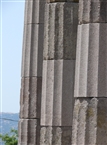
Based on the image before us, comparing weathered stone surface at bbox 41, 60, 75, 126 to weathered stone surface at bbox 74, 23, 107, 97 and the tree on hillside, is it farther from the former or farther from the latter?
the tree on hillside

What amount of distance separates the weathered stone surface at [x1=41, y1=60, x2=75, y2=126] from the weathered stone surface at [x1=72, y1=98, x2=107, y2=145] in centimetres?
739

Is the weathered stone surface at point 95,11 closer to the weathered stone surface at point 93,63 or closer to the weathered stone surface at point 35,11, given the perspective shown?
the weathered stone surface at point 93,63

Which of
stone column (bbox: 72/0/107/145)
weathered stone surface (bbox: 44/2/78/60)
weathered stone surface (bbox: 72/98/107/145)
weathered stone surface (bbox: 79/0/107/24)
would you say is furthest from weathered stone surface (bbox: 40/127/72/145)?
weathered stone surface (bbox: 79/0/107/24)

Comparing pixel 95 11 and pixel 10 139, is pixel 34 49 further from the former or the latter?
pixel 10 139

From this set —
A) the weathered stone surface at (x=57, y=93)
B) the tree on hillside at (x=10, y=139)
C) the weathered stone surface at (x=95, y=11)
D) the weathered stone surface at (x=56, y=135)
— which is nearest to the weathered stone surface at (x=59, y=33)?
the weathered stone surface at (x=57, y=93)

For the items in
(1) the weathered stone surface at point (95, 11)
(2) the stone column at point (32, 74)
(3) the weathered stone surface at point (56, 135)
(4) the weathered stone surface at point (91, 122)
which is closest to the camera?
(4) the weathered stone surface at point (91, 122)

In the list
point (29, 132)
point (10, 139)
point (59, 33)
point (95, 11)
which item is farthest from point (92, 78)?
point (10, 139)

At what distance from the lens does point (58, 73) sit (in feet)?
98.1

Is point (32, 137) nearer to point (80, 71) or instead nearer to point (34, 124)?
point (34, 124)

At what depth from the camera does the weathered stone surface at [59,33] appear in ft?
96.9

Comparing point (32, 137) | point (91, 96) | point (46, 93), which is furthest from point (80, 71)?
point (32, 137)

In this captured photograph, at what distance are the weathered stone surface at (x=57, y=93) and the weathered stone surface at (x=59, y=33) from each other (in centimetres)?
25

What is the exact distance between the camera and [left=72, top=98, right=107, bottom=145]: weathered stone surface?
21516 mm

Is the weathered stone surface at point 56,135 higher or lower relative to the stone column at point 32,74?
lower
